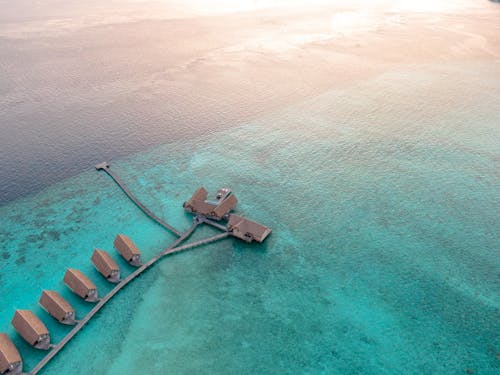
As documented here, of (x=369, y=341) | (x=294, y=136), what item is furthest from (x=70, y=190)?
(x=369, y=341)

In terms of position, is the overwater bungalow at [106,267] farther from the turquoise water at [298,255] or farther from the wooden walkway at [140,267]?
the turquoise water at [298,255]

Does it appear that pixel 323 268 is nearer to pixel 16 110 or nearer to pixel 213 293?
pixel 213 293

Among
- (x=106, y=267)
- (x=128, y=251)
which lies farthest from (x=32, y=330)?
(x=128, y=251)

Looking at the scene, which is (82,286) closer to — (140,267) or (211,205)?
(140,267)

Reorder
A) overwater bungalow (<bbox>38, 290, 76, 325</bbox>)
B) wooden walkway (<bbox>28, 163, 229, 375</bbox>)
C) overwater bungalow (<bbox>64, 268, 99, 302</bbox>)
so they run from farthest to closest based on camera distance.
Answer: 1. overwater bungalow (<bbox>64, 268, 99, 302</bbox>)
2. overwater bungalow (<bbox>38, 290, 76, 325</bbox>)
3. wooden walkway (<bbox>28, 163, 229, 375</bbox>)

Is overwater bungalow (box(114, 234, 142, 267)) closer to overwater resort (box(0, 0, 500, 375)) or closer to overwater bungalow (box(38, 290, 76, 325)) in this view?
overwater resort (box(0, 0, 500, 375))

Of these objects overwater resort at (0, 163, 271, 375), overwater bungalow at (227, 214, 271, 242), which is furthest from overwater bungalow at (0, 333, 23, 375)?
overwater bungalow at (227, 214, 271, 242)
